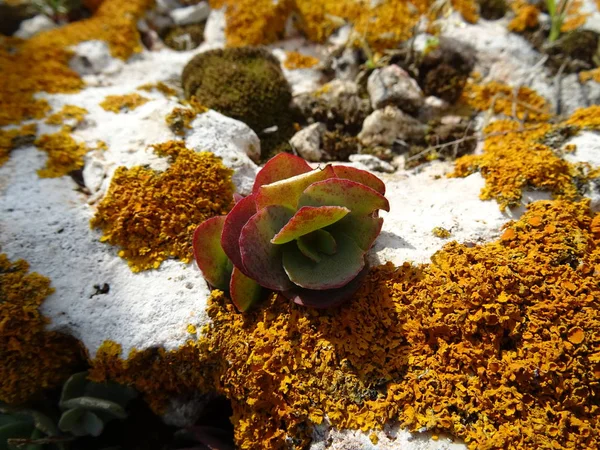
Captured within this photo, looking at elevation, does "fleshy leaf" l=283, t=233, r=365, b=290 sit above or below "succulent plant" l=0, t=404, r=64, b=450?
above

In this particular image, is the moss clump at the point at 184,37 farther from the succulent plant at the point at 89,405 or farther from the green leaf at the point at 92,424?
the green leaf at the point at 92,424

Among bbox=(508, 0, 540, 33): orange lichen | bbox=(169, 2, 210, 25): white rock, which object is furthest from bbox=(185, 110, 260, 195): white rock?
bbox=(508, 0, 540, 33): orange lichen

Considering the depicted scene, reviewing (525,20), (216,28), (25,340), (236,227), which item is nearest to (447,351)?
(236,227)

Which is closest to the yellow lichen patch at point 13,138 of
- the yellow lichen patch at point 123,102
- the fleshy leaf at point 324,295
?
the yellow lichen patch at point 123,102

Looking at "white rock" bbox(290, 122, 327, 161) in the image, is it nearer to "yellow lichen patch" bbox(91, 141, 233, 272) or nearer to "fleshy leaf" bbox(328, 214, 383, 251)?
"yellow lichen patch" bbox(91, 141, 233, 272)

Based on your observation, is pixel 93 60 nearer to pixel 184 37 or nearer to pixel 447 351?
pixel 184 37
